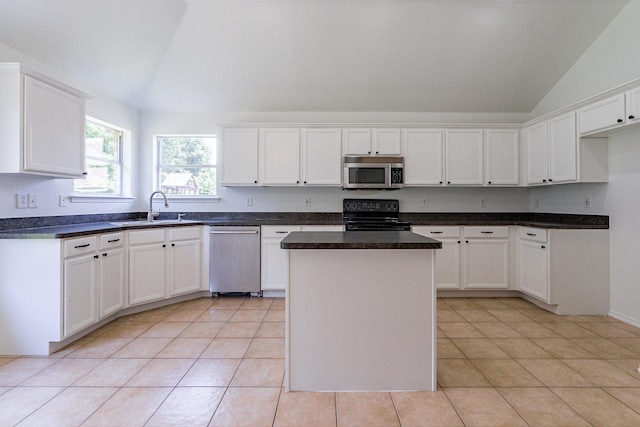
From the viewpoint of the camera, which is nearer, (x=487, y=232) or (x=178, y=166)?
(x=487, y=232)

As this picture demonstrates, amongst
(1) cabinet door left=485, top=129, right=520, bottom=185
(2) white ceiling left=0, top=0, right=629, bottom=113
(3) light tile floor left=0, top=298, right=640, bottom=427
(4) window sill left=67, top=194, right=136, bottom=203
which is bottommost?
(3) light tile floor left=0, top=298, right=640, bottom=427

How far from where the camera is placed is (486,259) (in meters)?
4.01

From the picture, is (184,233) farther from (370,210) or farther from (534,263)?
(534,263)

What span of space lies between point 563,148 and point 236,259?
3.98 meters

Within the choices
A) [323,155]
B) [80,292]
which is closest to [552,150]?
[323,155]

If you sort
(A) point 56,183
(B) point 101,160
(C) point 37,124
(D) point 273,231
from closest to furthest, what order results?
1. (C) point 37,124
2. (A) point 56,183
3. (B) point 101,160
4. (D) point 273,231

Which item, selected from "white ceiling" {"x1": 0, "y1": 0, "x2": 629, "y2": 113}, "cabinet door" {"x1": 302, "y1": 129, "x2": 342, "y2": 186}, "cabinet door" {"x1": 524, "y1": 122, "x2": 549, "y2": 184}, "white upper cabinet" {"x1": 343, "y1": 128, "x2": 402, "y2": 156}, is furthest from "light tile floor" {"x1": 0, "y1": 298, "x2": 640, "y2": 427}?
"white ceiling" {"x1": 0, "y1": 0, "x2": 629, "y2": 113}

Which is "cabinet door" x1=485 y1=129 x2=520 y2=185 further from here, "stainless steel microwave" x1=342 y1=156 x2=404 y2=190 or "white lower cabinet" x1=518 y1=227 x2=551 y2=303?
"stainless steel microwave" x1=342 y1=156 x2=404 y2=190

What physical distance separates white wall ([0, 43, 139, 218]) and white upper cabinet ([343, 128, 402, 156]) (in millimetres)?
2812

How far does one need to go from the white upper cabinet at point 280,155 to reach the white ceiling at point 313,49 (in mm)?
543

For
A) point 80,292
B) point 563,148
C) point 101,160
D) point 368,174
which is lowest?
point 80,292

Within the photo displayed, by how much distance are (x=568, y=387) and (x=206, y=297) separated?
3.64 meters

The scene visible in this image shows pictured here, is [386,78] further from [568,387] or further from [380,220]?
[568,387]

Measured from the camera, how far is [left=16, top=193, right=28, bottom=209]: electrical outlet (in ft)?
9.09
